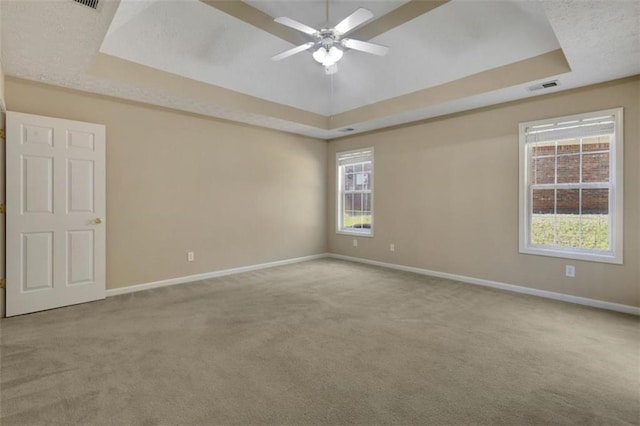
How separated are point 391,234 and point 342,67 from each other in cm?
292

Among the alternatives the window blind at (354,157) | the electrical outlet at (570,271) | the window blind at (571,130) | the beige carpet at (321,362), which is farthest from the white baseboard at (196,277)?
the window blind at (571,130)

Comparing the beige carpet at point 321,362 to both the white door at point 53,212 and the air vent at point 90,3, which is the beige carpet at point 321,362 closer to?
the white door at point 53,212

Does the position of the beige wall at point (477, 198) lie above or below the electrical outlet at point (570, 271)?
above

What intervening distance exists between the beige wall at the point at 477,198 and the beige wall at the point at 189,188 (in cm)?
149

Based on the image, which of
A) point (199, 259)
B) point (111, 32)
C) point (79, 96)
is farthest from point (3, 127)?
point (199, 259)

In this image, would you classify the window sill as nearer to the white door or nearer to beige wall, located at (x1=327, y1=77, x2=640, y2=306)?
beige wall, located at (x1=327, y1=77, x2=640, y2=306)

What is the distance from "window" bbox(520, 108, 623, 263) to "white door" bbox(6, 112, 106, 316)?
544 cm

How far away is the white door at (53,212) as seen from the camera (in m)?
3.28

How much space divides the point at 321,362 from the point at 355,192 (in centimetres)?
441

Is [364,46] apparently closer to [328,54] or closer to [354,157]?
[328,54]

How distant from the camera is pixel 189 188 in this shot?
15.5ft

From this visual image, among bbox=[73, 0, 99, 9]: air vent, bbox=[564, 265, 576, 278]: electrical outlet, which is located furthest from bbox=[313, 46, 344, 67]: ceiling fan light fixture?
bbox=[564, 265, 576, 278]: electrical outlet

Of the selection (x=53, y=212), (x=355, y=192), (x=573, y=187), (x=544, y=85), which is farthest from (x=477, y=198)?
(x=53, y=212)

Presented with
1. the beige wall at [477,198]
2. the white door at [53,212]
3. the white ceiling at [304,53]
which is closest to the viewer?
the white ceiling at [304,53]
